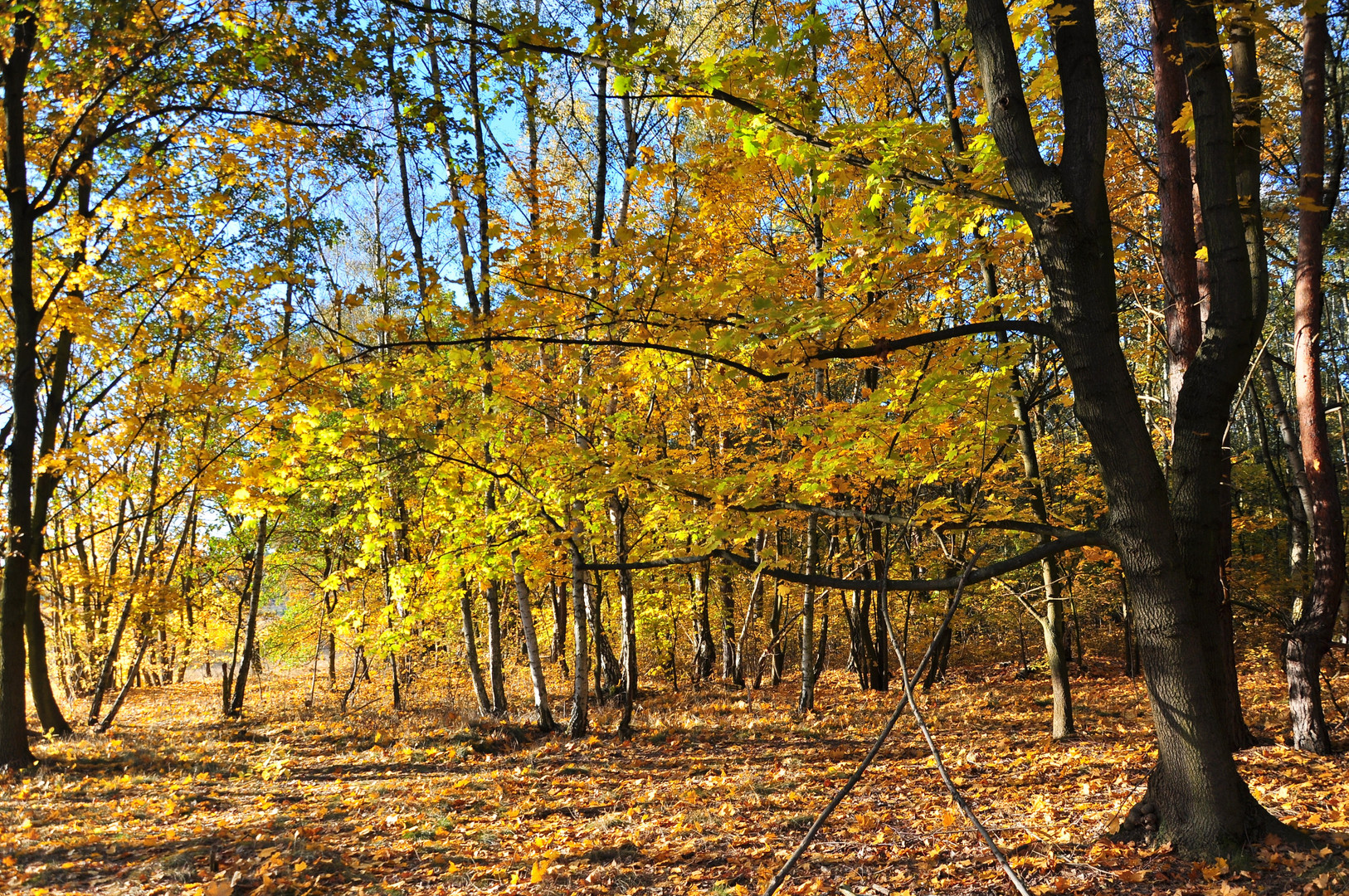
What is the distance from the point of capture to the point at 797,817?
5.28 meters

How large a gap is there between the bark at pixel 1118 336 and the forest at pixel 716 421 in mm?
22

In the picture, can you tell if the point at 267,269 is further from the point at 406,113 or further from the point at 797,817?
the point at 797,817

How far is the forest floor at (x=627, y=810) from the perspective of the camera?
409 cm

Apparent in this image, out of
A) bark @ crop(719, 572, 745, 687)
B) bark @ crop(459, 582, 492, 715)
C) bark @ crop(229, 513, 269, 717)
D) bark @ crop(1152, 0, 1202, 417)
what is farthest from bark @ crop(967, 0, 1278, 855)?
bark @ crop(229, 513, 269, 717)

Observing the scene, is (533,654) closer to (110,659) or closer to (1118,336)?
(110,659)

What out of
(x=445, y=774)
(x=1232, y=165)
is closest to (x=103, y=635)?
(x=445, y=774)

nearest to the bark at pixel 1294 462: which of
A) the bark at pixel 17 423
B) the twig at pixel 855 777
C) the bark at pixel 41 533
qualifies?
the twig at pixel 855 777

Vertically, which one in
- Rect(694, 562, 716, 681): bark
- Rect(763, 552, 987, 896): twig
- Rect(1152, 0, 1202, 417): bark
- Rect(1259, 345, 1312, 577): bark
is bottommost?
Rect(694, 562, 716, 681): bark

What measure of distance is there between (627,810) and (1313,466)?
6.64 m

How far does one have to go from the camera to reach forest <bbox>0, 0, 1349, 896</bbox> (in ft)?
11.4

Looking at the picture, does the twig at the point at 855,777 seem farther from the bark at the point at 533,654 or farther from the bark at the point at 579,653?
the bark at the point at 533,654

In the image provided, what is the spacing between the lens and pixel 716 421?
11.1 m

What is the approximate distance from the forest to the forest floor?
0.18ft

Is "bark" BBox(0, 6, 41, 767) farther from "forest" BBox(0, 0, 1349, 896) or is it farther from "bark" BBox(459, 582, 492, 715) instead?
"bark" BBox(459, 582, 492, 715)
